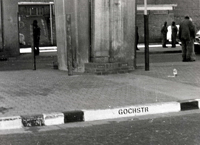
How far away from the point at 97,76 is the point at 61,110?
4.63 m

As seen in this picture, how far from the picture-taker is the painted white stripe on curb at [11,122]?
701 centimetres

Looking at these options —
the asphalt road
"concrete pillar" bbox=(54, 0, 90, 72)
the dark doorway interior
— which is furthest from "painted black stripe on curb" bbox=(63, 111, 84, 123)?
the dark doorway interior

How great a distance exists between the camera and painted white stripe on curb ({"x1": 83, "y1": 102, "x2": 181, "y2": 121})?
7.65 m

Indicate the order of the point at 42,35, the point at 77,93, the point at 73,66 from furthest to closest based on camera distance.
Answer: the point at 42,35 < the point at 73,66 < the point at 77,93

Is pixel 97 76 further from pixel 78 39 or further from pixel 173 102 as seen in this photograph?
pixel 173 102

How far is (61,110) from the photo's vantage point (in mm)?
7711

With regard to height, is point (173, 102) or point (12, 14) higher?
point (12, 14)

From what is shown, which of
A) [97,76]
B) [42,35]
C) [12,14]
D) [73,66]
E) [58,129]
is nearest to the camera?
[58,129]

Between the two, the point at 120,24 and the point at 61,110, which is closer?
the point at 61,110

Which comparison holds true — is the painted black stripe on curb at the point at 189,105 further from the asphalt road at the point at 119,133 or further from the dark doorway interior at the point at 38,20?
the dark doorway interior at the point at 38,20

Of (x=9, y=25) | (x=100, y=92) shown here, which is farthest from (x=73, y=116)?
(x=9, y=25)

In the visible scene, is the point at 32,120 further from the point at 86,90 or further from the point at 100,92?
the point at 86,90

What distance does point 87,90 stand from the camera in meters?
9.78

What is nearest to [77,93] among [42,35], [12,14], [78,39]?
[78,39]
